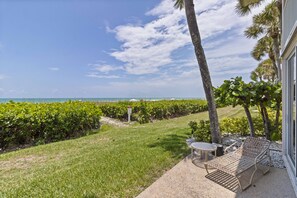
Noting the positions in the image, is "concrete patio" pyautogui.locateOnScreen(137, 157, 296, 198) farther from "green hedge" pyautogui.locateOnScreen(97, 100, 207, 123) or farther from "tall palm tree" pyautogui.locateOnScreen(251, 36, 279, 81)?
"tall palm tree" pyautogui.locateOnScreen(251, 36, 279, 81)

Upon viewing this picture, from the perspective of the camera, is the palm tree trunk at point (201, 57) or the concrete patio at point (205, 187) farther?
the palm tree trunk at point (201, 57)

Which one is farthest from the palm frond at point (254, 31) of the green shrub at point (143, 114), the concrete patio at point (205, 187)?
the concrete patio at point (205, 187)

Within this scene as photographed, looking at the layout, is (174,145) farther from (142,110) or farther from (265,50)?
(265,50)

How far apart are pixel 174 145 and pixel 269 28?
535 inches

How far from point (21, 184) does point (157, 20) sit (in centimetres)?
1130

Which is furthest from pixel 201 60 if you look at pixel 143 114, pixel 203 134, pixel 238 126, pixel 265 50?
pixel 265 50

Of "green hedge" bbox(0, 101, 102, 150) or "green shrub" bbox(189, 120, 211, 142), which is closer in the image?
"green shrub" bbox(189, 120, 211, 142)

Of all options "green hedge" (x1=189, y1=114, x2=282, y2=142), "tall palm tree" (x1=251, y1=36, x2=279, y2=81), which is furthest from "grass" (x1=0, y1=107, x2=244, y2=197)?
"tall palm tree" (x1=251, y1=36, x2=279, y2=81)

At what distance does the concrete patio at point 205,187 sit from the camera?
324cm

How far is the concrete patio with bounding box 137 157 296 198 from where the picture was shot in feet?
→ 10.6

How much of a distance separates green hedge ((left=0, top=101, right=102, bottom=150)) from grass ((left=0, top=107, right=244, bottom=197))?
1.08 metres

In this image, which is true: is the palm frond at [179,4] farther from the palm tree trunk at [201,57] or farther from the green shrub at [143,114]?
the green shrub at [143,114]

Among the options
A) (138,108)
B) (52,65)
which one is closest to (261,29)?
(138,108)

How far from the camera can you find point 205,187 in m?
3.50
